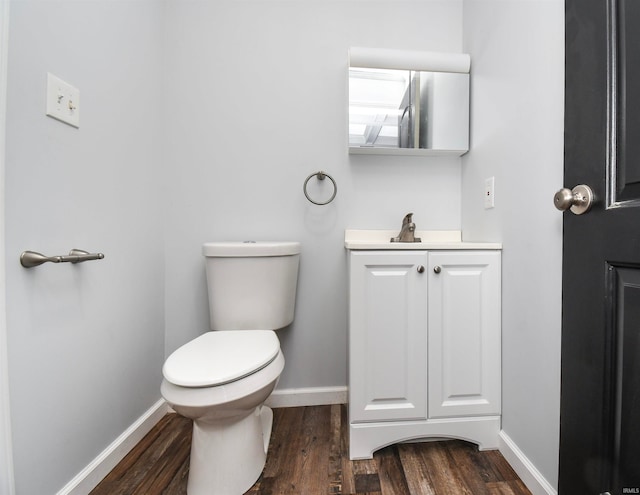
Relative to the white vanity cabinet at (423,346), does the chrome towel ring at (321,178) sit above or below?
above

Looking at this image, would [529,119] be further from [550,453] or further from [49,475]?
[49,475]

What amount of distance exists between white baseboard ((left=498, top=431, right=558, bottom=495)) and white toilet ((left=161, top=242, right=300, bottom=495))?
0.88m

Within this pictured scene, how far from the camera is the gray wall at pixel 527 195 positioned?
0.85 metres

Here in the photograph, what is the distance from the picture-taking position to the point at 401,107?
130 centimetres

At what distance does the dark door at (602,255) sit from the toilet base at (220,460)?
876mm

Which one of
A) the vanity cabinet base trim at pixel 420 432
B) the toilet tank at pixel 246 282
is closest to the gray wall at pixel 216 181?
the vanity cabinet base trim at pixel 420 432

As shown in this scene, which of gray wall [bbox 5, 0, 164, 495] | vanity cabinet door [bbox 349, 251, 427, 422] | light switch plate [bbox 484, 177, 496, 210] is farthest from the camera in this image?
light switch plate [bbox 484, 177, 496, 210]

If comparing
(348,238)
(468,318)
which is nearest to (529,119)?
(468,318)

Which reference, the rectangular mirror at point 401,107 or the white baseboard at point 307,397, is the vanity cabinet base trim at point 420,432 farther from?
the rectangular mirror at point 401,107

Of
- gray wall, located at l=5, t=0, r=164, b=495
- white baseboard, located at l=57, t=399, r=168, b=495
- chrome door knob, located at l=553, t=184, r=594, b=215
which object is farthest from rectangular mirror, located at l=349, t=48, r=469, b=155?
white baseboard, located at l=57, t=399, r=168, b=495

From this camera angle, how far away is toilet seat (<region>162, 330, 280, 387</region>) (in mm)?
816

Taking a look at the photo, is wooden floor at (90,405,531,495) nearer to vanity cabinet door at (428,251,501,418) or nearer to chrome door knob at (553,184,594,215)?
vanity cabinet door at (428,251,501,418)

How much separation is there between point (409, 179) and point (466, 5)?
876 mm

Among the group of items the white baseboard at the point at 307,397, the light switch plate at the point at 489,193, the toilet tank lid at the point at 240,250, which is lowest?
the white baseboard at the point at 307,397
